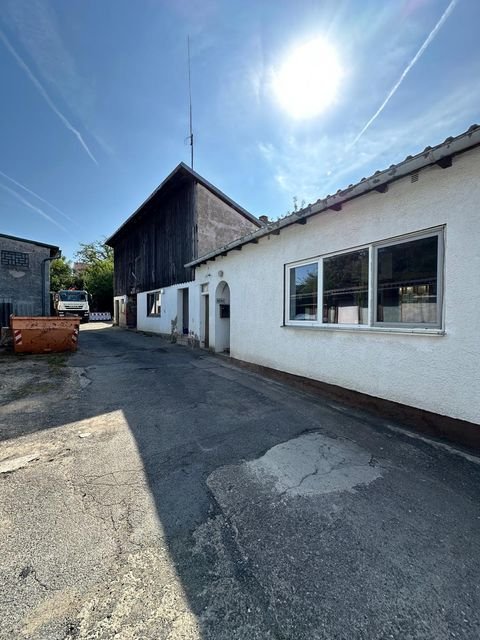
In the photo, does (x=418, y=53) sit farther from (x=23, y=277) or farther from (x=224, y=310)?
(x=23, y=277)

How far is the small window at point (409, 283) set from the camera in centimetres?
370

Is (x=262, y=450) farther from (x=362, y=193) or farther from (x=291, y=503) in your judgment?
(x=362, y=193)

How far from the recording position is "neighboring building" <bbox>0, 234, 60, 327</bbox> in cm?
1058

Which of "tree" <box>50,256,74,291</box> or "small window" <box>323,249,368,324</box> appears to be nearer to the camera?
"small window" <box>323,249,368,324</box>

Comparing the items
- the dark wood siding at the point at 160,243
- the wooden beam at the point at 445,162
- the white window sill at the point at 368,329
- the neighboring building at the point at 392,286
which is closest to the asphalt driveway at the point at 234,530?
the neighboring building at the point at 392,286

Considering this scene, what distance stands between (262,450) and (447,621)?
2.00 metres

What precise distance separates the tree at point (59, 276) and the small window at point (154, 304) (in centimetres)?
2379

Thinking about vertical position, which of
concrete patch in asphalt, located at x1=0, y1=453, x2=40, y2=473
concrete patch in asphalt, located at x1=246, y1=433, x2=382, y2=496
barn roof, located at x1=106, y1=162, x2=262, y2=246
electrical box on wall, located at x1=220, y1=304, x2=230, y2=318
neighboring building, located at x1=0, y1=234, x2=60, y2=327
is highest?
barn roof, located at x1=106, y1=162, x2=262, y2=246

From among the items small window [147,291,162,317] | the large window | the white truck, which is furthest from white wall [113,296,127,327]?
the large window

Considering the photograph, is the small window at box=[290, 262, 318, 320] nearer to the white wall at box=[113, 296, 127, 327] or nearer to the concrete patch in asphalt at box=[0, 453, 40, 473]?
the concrete patch in asphalt at box=[0, 453, 40, 473]

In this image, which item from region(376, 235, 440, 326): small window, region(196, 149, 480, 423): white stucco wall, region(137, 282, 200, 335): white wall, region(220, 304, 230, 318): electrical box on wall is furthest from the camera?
region(137, 282, 200, 335): white wall

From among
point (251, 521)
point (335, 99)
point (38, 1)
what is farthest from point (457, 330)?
point (38, 1)

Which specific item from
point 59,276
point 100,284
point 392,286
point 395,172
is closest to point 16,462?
point 392,286

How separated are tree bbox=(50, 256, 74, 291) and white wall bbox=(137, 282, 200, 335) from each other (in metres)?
22.4
